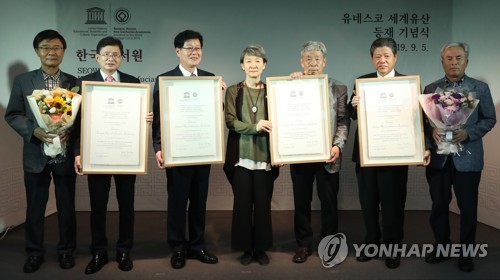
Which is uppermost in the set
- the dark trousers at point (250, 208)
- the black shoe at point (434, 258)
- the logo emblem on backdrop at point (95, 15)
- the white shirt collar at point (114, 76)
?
the logo emblem on backdrop at point (95, 15)

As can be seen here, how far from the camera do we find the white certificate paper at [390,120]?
3.05 meters

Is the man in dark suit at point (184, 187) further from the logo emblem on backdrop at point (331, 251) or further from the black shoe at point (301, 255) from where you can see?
the logo emblem on backdrop at point (331, 251)

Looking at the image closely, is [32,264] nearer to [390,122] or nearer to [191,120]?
[191,120]

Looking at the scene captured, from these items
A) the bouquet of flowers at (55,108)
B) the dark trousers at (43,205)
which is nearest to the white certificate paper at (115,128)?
the bouquet of flowers at (55,108)

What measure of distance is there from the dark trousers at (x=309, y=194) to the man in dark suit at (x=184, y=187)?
2.24 feet

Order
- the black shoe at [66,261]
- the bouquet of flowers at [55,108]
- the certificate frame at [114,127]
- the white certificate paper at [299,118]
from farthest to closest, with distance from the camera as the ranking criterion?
the black shoe at [66,261]
the white certificate paper at [299,118]
the certificate frame at [114,127]
the bouquet of flowers at [55,108]

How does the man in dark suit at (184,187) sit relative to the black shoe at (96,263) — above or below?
above

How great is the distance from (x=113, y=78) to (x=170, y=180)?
0.84 m

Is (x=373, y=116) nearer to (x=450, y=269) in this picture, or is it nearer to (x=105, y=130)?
(x=450, y=269)

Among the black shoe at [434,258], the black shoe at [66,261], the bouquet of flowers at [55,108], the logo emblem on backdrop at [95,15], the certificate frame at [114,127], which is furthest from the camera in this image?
the logo emblem on backdrop at [95,15]

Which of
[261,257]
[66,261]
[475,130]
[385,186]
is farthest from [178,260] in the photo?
[475,130]

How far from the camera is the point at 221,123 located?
3.07 m

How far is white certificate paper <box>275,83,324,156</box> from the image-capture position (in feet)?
9.93

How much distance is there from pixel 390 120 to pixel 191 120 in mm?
1420
